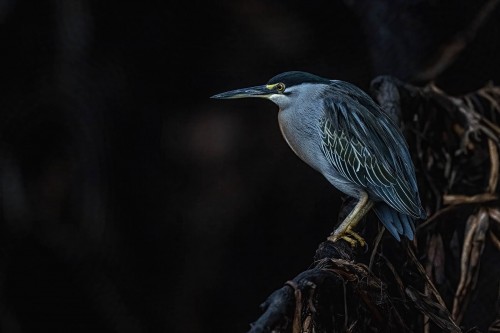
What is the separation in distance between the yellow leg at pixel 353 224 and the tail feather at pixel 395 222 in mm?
32

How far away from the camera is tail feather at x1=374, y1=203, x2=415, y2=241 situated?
1855mm

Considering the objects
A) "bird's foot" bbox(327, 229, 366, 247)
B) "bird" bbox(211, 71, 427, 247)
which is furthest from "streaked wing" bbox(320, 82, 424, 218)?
"bird's foot" bbox(327, 229, 366, 247)

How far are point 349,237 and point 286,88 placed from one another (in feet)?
1.25

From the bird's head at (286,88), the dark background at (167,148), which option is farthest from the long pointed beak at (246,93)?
the dark background at (167,148)

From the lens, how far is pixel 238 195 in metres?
3.77

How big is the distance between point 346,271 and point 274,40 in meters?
2.08

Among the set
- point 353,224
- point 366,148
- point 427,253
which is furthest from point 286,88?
point 427,253

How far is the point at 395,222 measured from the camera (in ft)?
6.19

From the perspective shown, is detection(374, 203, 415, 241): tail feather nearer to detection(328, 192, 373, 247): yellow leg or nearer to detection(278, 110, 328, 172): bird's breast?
detection(328, 192, 373, 247): yellow leg

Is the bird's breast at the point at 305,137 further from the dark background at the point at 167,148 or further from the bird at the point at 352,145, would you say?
the dark background at the point at 167,148

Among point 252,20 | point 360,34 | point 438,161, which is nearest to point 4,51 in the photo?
point 252,20

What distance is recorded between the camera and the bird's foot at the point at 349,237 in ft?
5.98

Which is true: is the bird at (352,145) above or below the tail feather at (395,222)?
above

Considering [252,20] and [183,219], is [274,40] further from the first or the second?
[183,219]
